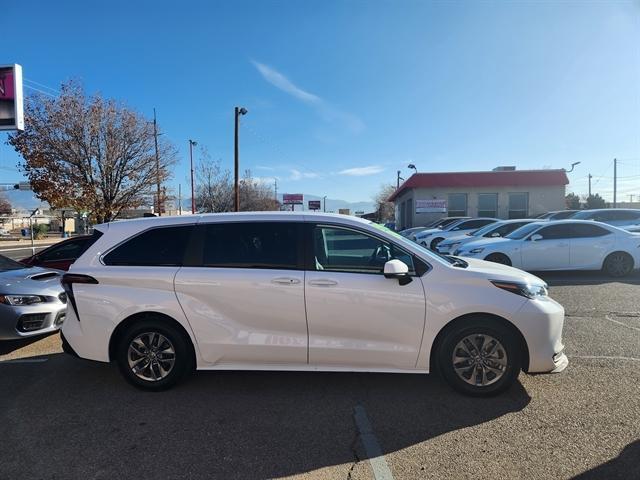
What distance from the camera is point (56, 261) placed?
8.73 m

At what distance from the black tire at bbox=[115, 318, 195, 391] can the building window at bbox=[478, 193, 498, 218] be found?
2850 centimetres

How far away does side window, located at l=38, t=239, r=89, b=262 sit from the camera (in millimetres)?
8656

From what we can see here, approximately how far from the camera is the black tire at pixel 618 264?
10.6m

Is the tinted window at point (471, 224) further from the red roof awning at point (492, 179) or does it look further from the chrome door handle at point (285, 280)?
the chrome door handle at point (285, 280)

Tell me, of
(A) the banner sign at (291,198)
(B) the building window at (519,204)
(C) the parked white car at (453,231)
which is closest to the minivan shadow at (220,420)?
(C) the parked white car at (453,231)

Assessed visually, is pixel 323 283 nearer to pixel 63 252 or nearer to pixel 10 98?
pixel 63 252

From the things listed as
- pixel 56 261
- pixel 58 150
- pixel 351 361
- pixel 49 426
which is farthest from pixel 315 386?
pixel 58 150

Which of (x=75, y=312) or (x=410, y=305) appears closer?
(x=410, y=305)

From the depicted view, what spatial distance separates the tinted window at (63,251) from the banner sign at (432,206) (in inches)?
951

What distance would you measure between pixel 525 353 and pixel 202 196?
37.6 meters

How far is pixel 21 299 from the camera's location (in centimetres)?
572

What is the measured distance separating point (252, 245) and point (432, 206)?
26997 millimetres

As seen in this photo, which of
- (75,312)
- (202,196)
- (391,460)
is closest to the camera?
(391,460)

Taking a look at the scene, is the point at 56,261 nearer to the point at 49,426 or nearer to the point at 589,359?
the point at 49,426
